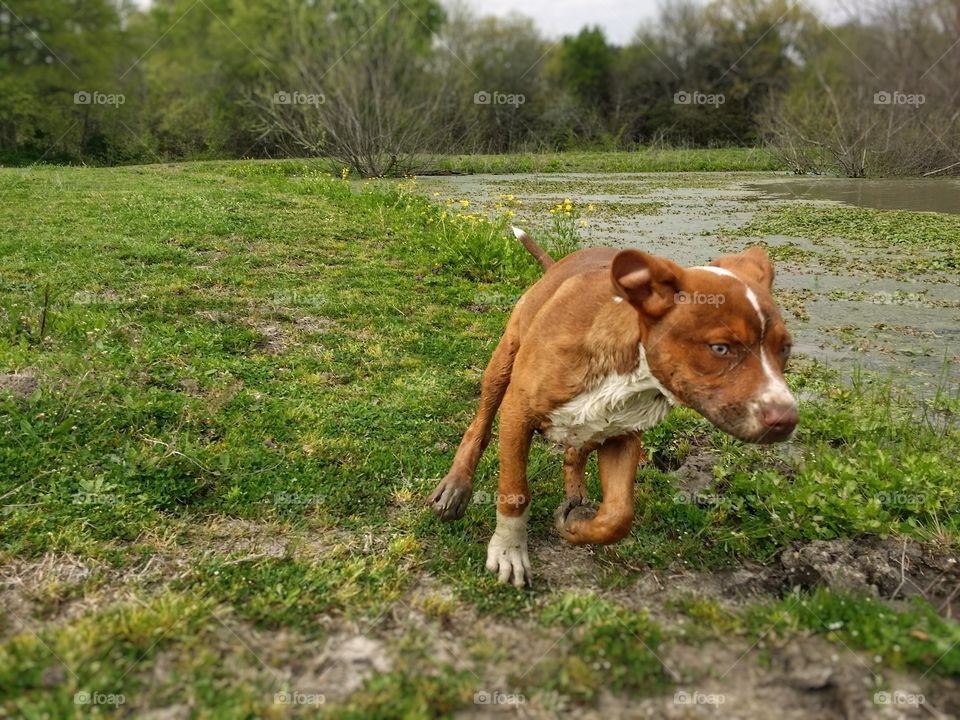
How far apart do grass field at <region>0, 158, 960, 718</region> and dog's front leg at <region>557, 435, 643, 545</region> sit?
0.26 meters

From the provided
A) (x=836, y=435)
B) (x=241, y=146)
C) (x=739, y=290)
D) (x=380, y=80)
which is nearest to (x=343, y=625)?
(x=739, y=290)

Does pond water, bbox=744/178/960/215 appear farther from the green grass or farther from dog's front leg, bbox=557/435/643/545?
dog's front leg, bbox=557/435/643/545

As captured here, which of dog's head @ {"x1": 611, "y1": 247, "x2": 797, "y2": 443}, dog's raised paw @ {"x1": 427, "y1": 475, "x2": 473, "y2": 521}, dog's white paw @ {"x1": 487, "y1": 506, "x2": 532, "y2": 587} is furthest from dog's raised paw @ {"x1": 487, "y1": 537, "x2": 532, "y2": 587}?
dog's head @ {"x1": 611, "y1": 247, "x2": 797, "y2": 443}

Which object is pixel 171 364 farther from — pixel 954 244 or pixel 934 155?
pixel 934 155

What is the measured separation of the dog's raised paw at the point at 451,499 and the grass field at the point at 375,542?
8 centimetres

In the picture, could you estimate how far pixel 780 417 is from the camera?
2.35 meters

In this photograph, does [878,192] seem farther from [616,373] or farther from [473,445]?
[616,373]

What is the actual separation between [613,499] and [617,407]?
462mm

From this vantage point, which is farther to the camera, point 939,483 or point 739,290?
point 939,483

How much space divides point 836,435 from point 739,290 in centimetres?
255

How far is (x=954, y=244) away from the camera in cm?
1072

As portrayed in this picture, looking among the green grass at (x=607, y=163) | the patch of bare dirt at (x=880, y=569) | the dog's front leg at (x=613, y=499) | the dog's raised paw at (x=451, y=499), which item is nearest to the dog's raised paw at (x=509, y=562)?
the dog's front leg at (x=613, y=499)

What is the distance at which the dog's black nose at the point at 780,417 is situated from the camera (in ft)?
7.72

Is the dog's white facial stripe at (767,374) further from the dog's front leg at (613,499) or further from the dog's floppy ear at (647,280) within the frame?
the dog's front leg at (613,499)
